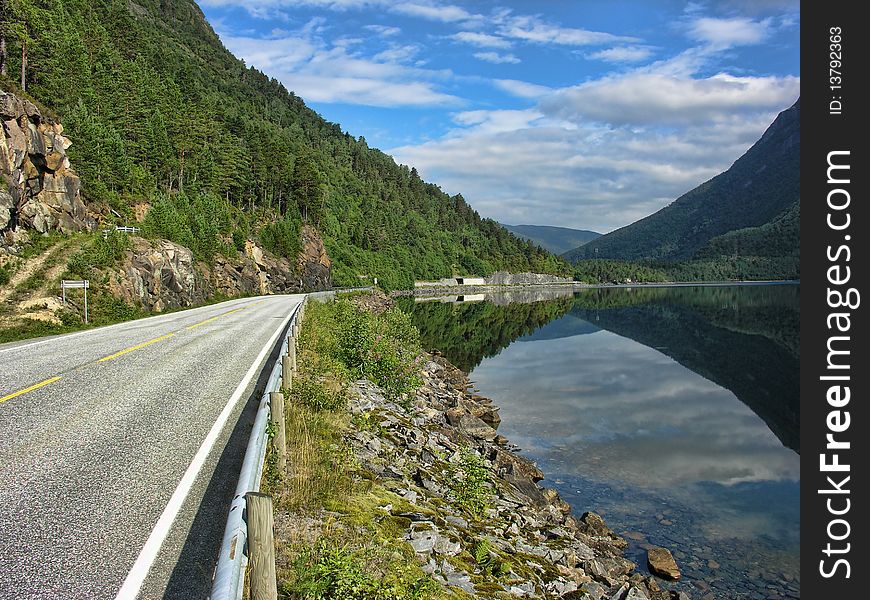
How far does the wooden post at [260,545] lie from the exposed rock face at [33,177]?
98.8ft

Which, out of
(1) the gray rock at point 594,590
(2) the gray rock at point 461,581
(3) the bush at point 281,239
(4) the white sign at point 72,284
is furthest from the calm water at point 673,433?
(3) the bush at point 281,239

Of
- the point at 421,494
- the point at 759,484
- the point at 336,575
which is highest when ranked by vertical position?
the point at 336,575

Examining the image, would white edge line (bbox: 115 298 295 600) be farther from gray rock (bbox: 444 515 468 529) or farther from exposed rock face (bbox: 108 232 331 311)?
exposed rock face (bbox: 108 232 331 311)

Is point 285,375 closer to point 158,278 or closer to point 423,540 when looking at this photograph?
point 423,540

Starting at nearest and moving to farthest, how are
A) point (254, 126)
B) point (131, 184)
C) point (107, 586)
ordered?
point (107, 586)
point (131, 184)
point (254, 126)

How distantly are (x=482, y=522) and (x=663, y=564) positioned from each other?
559 cm

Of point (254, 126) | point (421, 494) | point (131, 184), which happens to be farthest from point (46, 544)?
point (254, 126)

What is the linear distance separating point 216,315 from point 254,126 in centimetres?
7274

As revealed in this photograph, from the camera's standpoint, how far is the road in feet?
15.9

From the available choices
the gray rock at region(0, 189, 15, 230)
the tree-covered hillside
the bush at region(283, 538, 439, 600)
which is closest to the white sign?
the gray rock at region(0, 189, 15, 230)

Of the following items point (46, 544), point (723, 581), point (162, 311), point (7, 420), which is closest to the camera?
point (46, 544)

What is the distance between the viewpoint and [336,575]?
4906mm

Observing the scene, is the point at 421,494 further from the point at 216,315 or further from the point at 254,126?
the point at 254,126

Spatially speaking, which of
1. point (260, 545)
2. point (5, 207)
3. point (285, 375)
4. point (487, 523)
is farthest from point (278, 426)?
point (5, 207)
